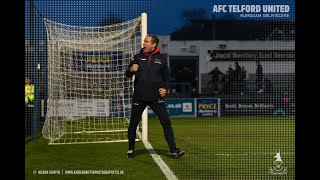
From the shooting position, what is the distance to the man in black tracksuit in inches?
319

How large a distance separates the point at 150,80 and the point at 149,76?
2.6 inches

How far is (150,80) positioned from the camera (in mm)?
8102

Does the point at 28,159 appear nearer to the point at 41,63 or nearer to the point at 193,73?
the point at 41,63

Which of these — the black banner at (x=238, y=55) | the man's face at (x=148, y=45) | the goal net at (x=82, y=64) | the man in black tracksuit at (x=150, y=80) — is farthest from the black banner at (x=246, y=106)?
the man's face at (x=148, y=45)

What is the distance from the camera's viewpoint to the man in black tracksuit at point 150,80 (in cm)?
810

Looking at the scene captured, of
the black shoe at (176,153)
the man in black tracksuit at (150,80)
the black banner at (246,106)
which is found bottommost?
the black shoe at (176,153)

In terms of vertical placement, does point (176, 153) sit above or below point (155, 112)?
below

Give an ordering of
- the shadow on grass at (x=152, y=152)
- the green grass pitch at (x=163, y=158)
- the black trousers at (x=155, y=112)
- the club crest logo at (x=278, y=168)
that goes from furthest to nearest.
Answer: the shadow on grass at (x=152, y=152) < the black trousers at (x=155, y=112) < the club crest logo at (x=278, y=168) < the green grass pitch at (x=163, y=158)

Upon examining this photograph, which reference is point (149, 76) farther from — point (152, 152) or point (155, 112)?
point (152, 152)

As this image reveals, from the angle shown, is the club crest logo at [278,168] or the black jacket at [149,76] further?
the black jacket at [149,76]

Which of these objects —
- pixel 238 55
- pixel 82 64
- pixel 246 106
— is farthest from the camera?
pixel 238 55

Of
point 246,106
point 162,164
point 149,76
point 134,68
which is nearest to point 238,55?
point 246,106

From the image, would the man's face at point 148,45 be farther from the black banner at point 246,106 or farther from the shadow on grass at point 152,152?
the black banner at point 246,106

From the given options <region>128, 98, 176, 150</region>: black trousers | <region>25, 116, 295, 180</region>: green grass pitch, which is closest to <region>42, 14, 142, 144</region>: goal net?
<region>25, 116, 295, 180</region>: green grass pitch
